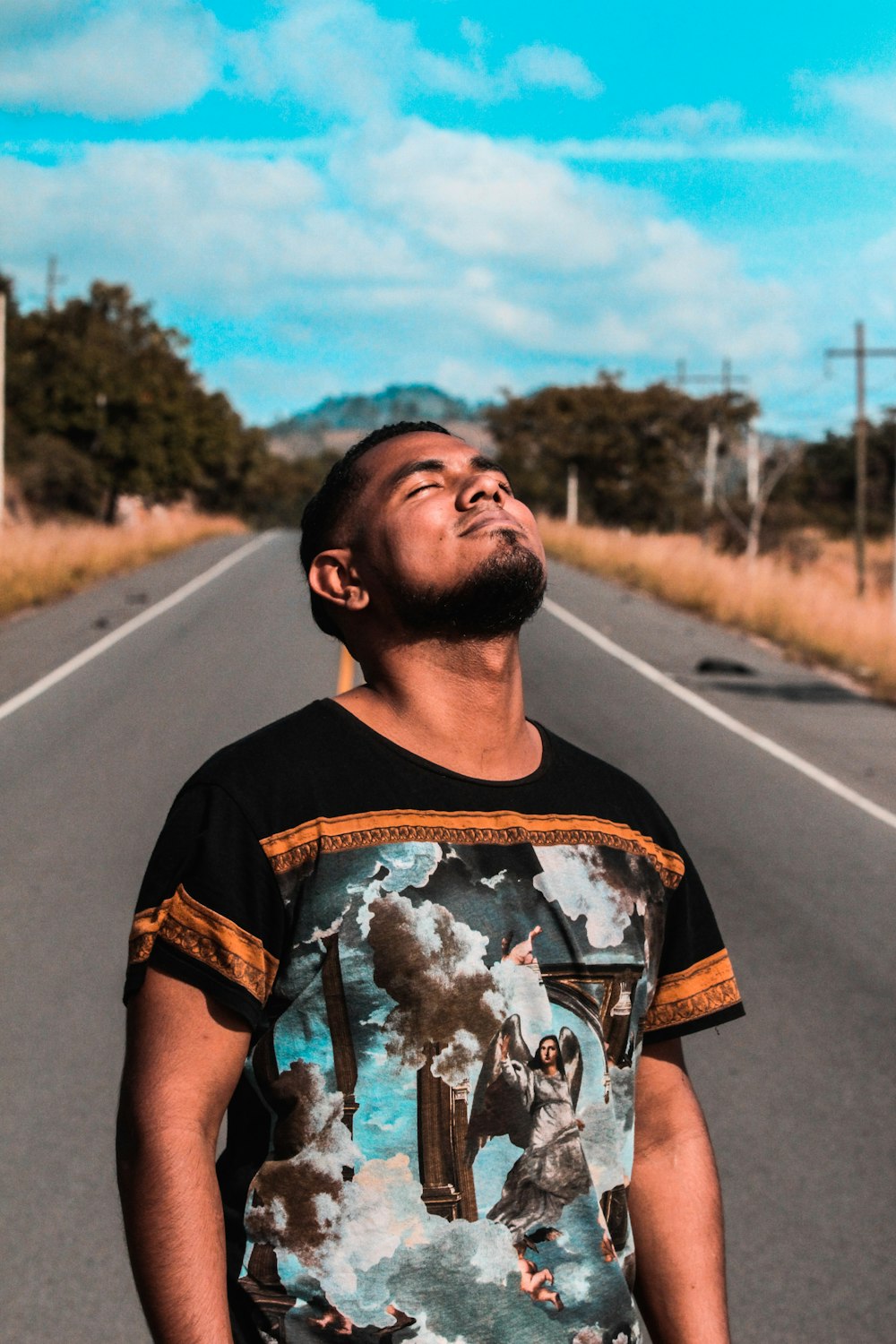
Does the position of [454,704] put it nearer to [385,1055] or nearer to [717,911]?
[385,1055]

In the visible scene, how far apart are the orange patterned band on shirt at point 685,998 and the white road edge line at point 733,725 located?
823 centimetres

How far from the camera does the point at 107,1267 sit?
13.4 ft

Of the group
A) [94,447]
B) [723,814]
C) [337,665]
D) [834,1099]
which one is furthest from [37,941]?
[94,447]

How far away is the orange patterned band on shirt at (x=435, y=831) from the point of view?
180cm

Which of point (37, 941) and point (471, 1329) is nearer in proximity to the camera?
point (471, 1329)

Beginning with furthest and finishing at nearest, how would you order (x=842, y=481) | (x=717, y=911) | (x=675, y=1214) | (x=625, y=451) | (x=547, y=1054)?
(x=842, y=481), (x=625, y=451), (x=717, y=911), (x=675, y=1214), (x=547, y=1054)

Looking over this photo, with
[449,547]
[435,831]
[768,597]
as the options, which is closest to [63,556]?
[768,597]

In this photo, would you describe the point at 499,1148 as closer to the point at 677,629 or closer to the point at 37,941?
the point at 37,941

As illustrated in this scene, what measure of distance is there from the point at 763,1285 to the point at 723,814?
605 centimetres

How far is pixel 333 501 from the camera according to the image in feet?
7.33

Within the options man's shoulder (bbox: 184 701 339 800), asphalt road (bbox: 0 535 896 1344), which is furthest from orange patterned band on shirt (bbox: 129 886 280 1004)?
asphalt road (bbox: 0 535 896 1344)

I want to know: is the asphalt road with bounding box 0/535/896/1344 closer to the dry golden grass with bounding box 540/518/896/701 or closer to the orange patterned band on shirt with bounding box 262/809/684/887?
the dry golden grass with bounding box 540/518/896/701

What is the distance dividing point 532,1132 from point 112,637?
722 inches

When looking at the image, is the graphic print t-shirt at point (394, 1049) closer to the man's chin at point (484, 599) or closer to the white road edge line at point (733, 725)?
the man's chin at point (484, 599)
